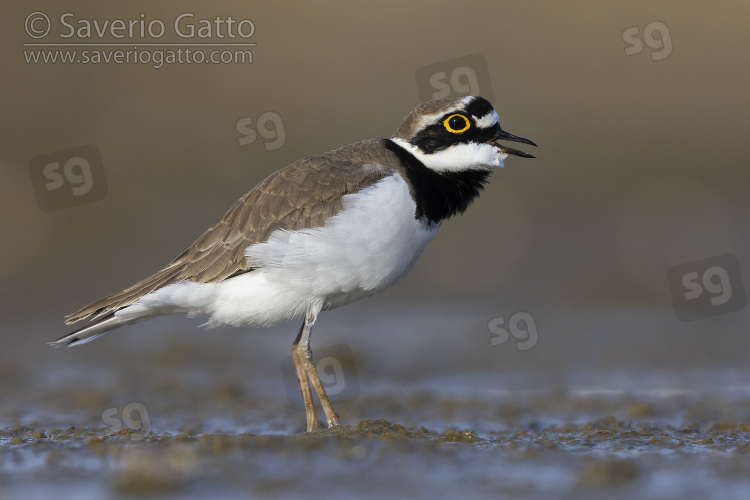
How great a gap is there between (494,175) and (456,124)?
33.4 feet

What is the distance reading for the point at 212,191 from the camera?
18.5 metres

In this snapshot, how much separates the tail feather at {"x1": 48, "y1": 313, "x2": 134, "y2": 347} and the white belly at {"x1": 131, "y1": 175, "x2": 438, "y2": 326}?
0.32 m

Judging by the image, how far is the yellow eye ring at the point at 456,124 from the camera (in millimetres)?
8594

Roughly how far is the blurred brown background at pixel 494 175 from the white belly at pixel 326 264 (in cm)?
396

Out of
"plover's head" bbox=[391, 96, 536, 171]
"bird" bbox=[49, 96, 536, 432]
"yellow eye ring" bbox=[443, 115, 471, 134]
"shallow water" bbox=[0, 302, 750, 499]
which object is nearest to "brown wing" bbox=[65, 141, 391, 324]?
"bird" bbox=[49, 96, 536, 432]

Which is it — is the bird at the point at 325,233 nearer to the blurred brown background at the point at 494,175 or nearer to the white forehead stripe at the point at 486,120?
the white forehead stripe at the point at 486,120

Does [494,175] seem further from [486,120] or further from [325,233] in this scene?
[325,233]

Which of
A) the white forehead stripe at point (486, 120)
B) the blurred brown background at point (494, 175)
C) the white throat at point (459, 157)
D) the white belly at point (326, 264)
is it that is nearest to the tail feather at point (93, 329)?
the white belly at point (326, 264)

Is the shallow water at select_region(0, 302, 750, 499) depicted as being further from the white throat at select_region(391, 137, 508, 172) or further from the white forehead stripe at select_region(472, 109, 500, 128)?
the white forehead stripe at select_region(472, 109, 500, 128)

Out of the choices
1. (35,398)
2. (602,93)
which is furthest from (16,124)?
(602,93)

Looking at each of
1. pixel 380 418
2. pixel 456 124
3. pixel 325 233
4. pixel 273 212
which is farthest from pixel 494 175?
pixel 325 233

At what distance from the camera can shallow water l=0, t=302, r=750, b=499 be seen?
20.6 ft

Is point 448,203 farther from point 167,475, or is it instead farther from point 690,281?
point 690,281

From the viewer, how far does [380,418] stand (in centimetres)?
930
